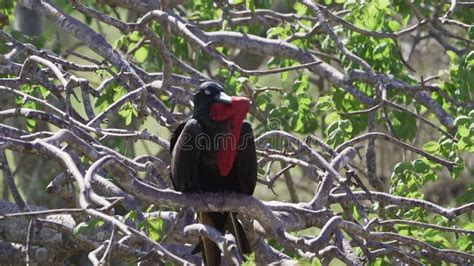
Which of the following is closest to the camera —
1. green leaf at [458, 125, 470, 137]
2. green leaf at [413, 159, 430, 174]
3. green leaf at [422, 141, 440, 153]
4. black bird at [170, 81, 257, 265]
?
black bird at [170, 81, 257, 265]

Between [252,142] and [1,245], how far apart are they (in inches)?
52.1

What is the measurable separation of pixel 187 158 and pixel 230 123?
22 cm

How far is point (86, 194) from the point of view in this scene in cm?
274

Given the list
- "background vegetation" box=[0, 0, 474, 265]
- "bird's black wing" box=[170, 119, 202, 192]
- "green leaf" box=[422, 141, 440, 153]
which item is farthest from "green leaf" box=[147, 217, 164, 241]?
"green leaf" box=[422, 141, 440, 153]

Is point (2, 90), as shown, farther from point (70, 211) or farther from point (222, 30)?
point (222, 30)

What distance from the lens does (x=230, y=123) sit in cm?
398

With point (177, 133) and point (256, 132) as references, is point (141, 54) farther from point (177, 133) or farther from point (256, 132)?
point (177, 133)

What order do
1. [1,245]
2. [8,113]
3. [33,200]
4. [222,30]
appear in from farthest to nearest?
[33,200]
[222,30]
[1,245]
[8,113]

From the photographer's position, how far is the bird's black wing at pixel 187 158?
3965mm

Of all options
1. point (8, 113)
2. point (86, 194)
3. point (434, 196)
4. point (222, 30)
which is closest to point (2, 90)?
point (8, 113)

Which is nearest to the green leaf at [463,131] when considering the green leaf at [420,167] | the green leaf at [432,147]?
the green leaf at [420,167]

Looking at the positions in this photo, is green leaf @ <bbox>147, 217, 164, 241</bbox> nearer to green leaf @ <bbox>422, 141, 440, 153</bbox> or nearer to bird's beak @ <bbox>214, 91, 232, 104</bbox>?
bird's beak @ <bbox>214, 91, 232, 104</bbox>

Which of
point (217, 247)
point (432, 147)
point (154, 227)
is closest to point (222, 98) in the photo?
point (217, 247)

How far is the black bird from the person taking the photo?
3965mm
